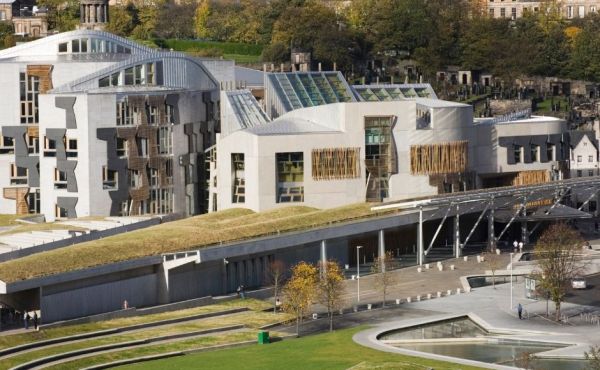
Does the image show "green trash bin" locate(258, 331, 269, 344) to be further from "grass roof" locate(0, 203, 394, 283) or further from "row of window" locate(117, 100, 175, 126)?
"row of window" locate(117, 100, 175, 126)

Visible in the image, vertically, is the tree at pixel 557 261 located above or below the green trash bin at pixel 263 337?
above

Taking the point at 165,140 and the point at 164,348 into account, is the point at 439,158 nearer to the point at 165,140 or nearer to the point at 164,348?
the point at 165,140

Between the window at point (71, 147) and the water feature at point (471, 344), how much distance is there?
35134mm

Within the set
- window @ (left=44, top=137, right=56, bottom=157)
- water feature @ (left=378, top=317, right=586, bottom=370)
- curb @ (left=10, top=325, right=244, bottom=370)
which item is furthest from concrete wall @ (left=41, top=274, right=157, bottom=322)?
window @ (left=44, top=137, right=56, bottom=157)

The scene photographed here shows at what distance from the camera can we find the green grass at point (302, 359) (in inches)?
4277

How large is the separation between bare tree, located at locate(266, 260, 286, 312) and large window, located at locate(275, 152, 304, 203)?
13.8m

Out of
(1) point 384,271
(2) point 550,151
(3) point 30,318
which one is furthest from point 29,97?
(3) point 30,318

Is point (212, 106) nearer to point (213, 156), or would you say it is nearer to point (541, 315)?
point (213, 156)

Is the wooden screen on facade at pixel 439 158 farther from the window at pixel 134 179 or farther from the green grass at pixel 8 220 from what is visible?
the green grass at pixel 8 220

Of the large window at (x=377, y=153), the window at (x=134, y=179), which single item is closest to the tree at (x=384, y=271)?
the large window at (x=377, y=153)

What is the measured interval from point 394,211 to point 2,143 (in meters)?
28.3

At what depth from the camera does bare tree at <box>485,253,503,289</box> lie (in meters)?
135

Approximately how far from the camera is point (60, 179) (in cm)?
14875

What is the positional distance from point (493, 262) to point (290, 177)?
49.7 feet
